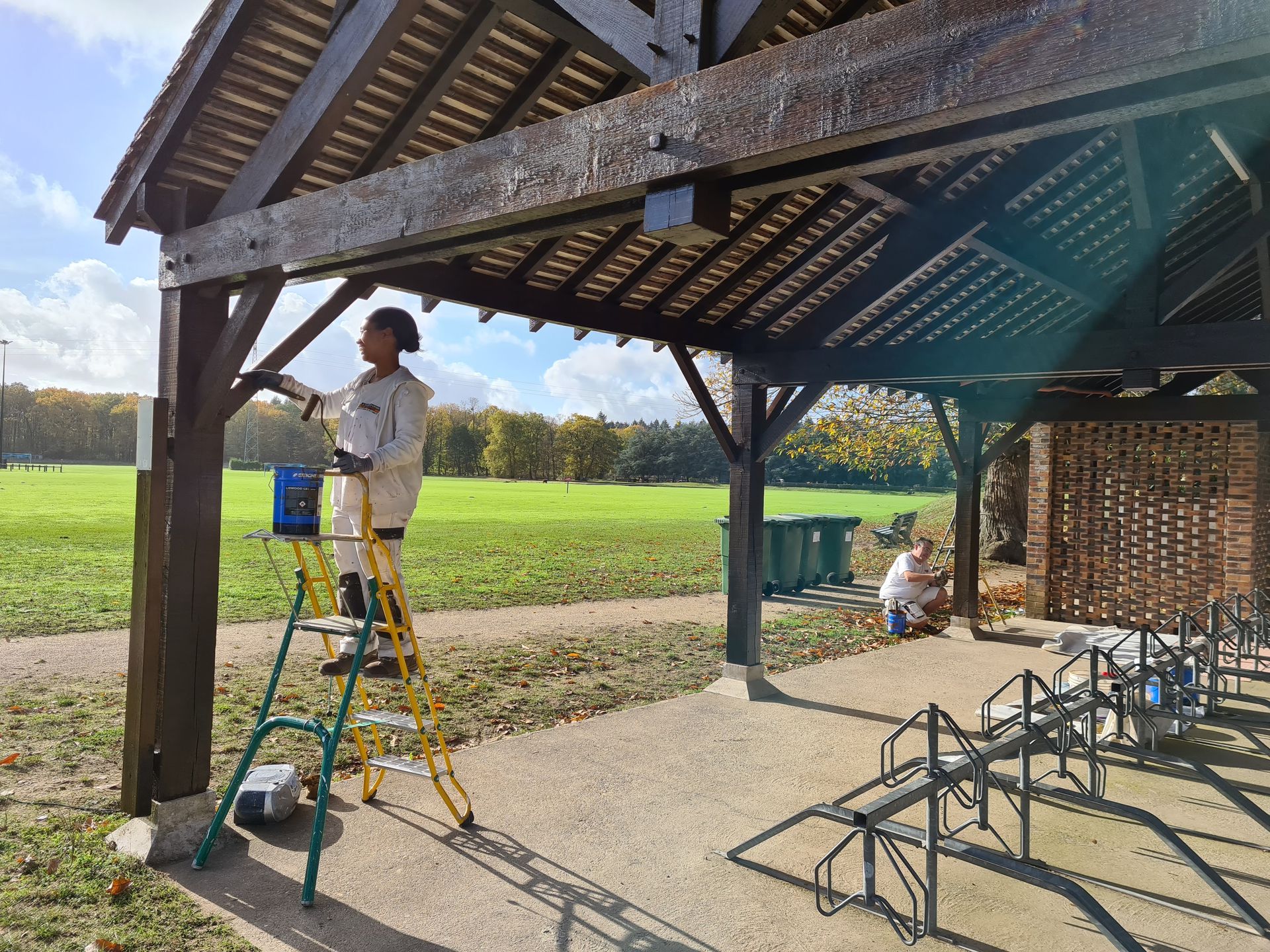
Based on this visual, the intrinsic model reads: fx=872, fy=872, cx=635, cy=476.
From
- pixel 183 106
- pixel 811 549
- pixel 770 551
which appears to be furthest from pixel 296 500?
pixel 811 549

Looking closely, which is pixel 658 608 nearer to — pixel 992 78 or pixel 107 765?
pixel 107 765

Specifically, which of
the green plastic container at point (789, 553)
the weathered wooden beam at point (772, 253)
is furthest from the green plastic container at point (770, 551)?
the weathered wooden beam at point (772, 253)

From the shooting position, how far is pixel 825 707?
7074 mm

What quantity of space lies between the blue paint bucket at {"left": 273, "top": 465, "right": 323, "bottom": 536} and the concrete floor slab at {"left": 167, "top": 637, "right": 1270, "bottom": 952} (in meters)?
1.59

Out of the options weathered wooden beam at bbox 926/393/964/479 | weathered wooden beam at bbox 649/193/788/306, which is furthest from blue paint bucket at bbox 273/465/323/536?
weathered wooden beam at bbox 926/393/964/479

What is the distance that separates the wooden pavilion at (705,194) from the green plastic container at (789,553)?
563 cm

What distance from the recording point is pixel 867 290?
731 cm

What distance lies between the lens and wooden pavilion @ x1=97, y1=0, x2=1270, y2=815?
2.25m

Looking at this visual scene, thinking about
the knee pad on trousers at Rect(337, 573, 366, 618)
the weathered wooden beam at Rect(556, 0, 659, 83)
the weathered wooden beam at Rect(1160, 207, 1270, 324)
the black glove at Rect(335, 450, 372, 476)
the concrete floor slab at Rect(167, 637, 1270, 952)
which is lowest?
the concrete floor slab at Rect(167, 637, 1270, 952)

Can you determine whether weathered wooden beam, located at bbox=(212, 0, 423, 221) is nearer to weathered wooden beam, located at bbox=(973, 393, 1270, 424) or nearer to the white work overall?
the white work overall

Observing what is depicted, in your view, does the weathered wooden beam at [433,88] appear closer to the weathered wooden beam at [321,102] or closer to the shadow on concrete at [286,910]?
the weathered wooden beam at [321,102]

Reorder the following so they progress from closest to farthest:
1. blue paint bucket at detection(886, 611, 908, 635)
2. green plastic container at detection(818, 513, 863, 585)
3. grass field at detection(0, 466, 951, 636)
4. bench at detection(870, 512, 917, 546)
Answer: blue paint bucket at detection(886, 611, 908, 635), grass field at detection(0, 466, 951, 636), green plastic container at detection(818, 513, 863, 585), bench at detection(870, 512, 917, 546)

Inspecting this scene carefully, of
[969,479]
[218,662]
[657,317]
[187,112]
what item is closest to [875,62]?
[187,112]

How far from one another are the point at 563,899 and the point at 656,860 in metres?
0.58
